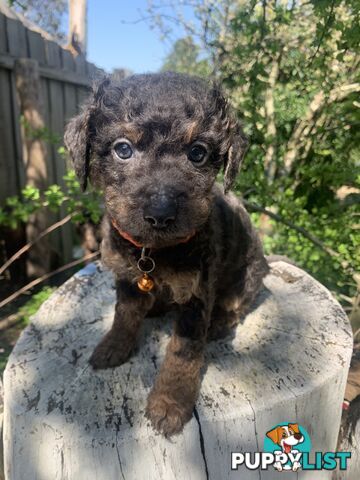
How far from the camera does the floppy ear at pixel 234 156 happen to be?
2.28 m

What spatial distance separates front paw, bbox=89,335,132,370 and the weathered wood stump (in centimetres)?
5

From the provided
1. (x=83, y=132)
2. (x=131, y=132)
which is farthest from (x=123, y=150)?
(x=83, y=132)

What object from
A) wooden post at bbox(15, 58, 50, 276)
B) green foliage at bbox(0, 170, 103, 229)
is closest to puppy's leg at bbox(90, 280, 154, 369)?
green foliage at bbox(0, 170, 103, 229)

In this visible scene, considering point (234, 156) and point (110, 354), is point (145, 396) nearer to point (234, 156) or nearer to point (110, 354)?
point (110, 354)

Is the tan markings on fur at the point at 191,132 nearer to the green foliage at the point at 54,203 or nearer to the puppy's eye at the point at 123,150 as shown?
the puppy's eye at the point at 123,150

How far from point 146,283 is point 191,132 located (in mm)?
861

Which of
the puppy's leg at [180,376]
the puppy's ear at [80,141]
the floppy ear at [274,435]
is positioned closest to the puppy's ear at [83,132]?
the puppy's ear at [80,141]

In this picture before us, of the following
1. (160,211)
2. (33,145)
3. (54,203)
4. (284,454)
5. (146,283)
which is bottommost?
(284,454)

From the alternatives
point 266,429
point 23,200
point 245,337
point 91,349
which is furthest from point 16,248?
point 266,429

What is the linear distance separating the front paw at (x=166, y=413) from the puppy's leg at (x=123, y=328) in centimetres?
40

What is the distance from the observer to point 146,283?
2.24m

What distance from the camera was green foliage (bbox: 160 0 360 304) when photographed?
3906 mm

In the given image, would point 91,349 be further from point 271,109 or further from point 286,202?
point 271,109

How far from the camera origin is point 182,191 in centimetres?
194
